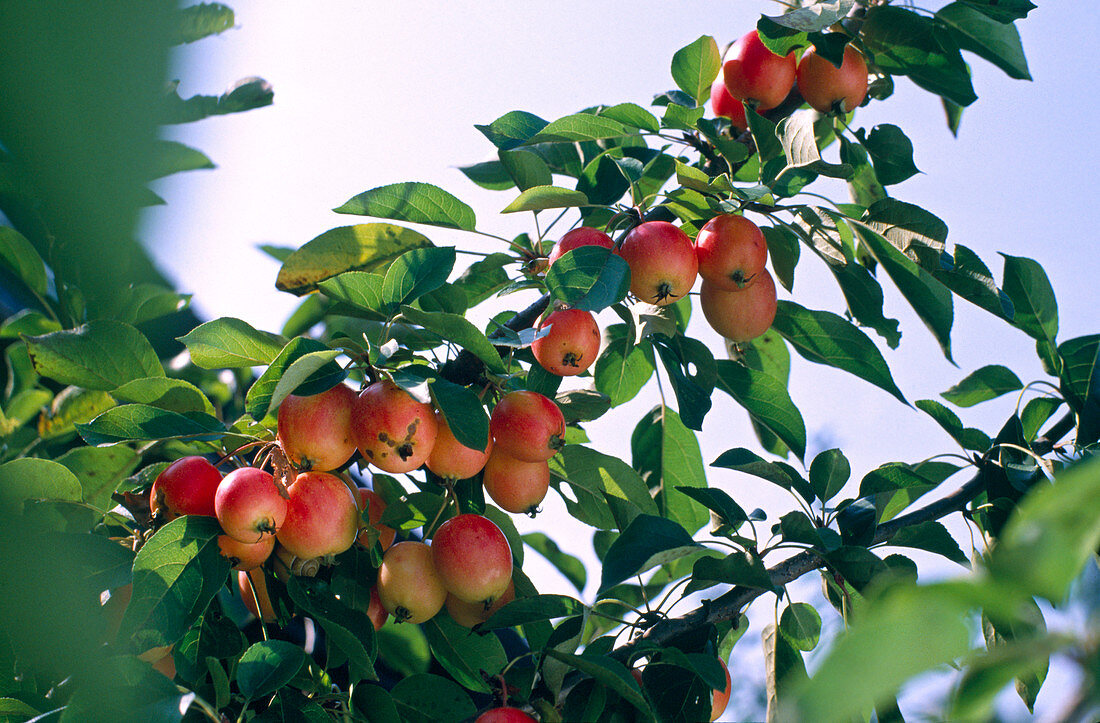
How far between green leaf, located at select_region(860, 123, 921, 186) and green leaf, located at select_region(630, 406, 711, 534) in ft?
1.89

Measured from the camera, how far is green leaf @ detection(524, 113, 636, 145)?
4.27 feet

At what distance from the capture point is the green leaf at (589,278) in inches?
40.1

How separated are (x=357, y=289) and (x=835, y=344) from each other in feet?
2.50

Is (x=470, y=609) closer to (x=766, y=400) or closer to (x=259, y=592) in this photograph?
(x=259, y=592)

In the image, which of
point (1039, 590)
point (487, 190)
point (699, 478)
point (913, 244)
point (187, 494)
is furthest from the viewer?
point (487, 190)

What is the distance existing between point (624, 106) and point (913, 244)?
0.51 metres

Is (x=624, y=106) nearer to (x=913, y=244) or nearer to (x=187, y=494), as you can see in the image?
(x=913, y=244)

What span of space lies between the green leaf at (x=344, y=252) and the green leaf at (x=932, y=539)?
86 cm

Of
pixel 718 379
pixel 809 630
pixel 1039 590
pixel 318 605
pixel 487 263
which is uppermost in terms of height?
pixel 1039 590

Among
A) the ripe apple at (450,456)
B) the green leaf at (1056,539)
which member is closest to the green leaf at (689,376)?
the ripe apple at (450,456)

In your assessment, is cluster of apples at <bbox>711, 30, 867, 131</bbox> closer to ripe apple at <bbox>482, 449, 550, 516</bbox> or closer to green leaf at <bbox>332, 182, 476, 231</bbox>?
green leaf at <bbox>332, 182, 476, 231</bbox>

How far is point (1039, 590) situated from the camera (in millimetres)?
211

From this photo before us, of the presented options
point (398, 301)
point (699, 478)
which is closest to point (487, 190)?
point (398, 301)

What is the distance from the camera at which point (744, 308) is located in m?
1.23
